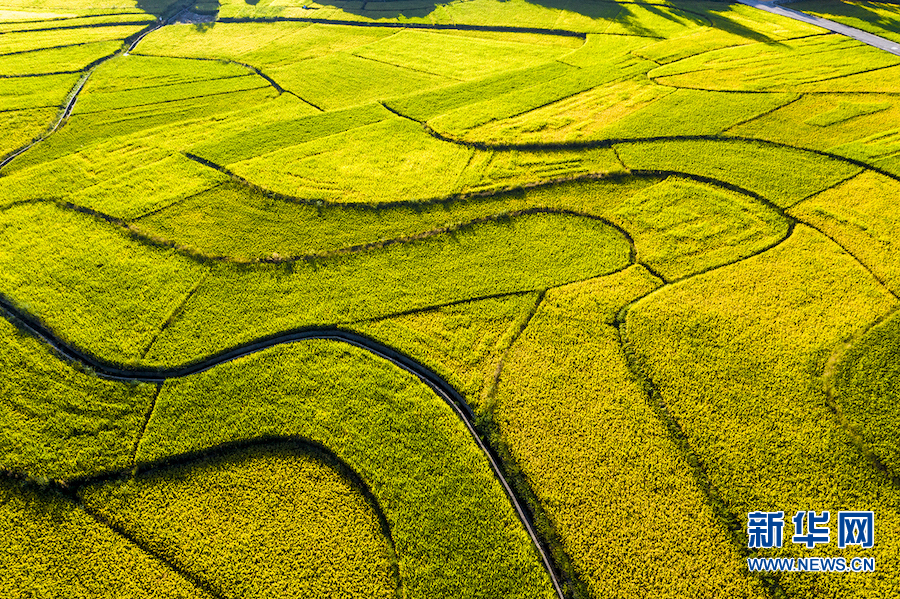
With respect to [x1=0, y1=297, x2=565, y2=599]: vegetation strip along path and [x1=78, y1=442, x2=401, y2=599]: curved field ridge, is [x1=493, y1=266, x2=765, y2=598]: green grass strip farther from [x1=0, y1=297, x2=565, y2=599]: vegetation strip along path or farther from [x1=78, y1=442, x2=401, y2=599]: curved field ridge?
[x1=78, y1=442, x2=401, y2=599]: curved field ridge

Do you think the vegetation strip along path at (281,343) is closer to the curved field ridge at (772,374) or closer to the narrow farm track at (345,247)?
the narrow farm track at (345,247)

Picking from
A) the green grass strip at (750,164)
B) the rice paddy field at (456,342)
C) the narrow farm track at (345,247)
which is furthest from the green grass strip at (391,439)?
the green grass strip at (750,164)

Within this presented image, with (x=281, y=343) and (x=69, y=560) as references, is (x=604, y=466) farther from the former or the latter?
(x=69, y=560)

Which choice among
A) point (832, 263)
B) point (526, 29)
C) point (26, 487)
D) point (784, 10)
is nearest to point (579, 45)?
point (526, 29)

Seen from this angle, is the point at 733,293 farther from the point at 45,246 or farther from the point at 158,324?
the point at 45,246

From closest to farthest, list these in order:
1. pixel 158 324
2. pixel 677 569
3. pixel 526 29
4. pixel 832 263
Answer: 1. pixel 677 569
2. pixel 158 324
3. pixel 832 263
4. pixel 526 29
